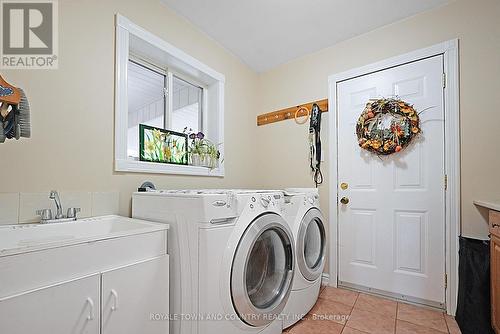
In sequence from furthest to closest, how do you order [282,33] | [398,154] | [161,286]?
1. [282,33]
2. [398,154]
3. [161,286]

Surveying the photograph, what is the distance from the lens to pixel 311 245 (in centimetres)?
203

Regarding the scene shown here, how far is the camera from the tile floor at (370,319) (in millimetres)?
1656

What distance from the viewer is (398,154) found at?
6.89 feet

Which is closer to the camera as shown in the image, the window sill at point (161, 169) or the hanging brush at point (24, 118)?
→ the hanging brush at point (24, 118)

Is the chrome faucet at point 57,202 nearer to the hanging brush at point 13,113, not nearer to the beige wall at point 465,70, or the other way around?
the hanging brush at point 13,113

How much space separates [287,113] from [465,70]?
154 cm

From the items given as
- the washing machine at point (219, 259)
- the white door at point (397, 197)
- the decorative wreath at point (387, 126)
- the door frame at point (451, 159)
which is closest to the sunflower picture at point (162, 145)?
A: the washing machine at point (219, 259)

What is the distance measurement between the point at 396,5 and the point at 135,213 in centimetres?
255

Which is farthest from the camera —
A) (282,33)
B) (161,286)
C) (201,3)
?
(282,33)

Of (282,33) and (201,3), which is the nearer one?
(201,3)

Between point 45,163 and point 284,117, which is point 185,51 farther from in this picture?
point 45,163

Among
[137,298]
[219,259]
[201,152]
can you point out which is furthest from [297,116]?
[137,298]

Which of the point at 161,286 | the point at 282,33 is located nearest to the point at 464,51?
the point at 282,33

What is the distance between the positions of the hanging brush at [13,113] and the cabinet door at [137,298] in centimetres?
81
